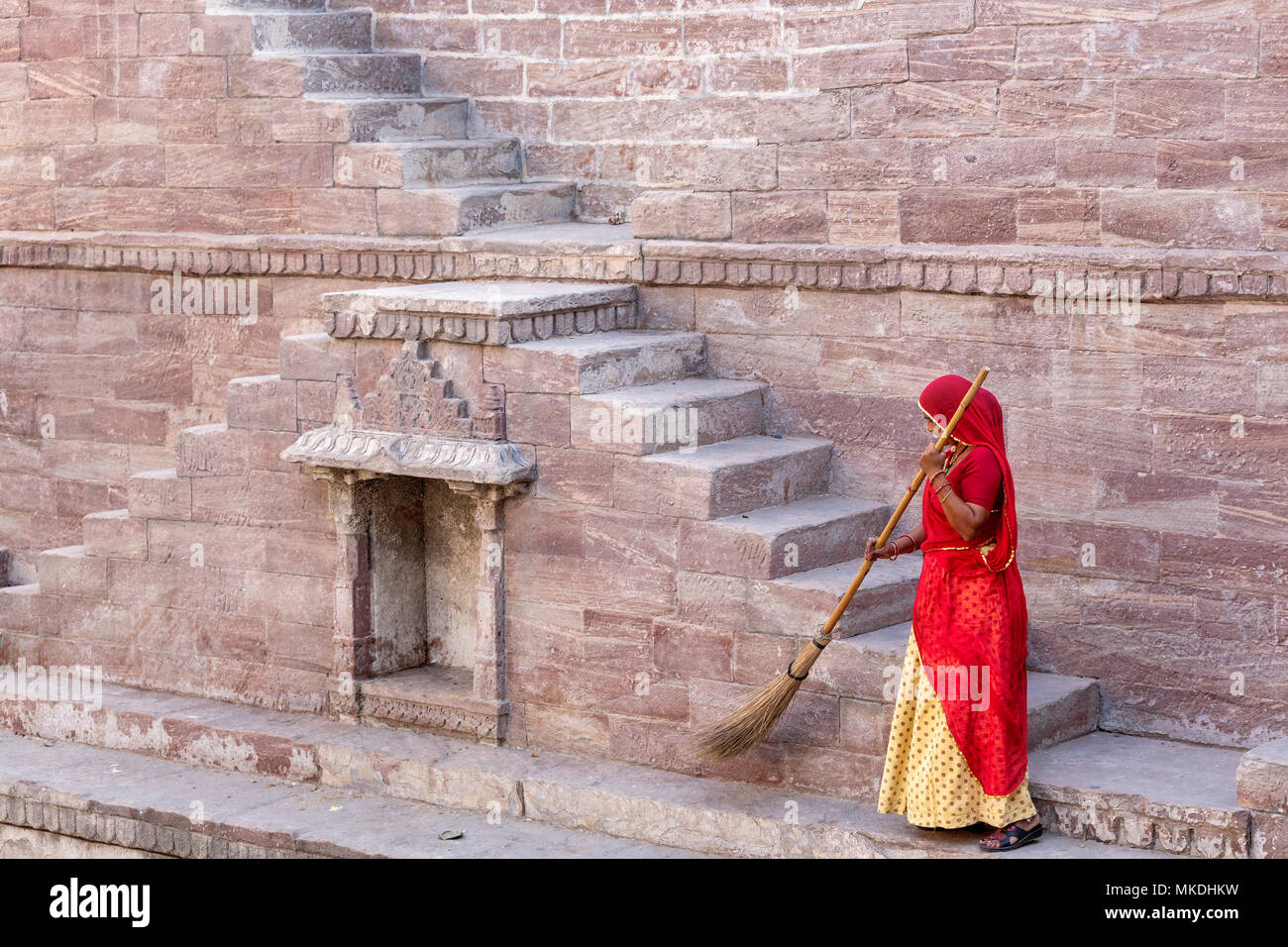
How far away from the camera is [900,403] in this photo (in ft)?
31.0

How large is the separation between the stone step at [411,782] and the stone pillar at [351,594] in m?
0.21

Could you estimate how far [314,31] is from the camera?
38.3 ft

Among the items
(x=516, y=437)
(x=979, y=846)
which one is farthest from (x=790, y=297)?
(x=979, y=846)

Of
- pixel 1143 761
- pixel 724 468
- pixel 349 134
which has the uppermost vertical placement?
pixel 349 134

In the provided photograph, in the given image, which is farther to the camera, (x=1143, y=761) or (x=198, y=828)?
(x=198, y=828)

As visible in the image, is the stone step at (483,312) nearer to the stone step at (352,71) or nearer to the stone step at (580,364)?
the stone step at (580,364)

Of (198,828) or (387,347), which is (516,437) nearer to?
(387,347)

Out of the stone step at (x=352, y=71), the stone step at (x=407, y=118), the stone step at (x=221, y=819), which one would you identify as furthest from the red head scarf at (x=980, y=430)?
the stone step at (x=352, y=71)

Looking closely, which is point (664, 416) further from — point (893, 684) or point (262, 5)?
point (262, 5)

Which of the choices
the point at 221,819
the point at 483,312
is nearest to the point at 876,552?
the point at 483,312

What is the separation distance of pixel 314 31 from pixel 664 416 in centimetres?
399

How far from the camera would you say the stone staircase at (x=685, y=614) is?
823 cm

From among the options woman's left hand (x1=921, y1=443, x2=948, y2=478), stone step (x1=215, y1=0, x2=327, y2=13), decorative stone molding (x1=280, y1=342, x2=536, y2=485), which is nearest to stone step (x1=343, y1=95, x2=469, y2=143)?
stone step (x1=215, y1=0, x2=327, y2=13)
